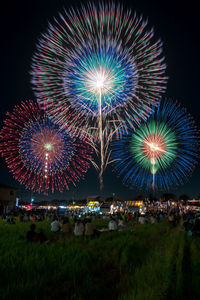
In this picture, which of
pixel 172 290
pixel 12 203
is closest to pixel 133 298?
pixel 172 290

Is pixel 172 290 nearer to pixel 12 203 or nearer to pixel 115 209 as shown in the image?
pixel 115 209

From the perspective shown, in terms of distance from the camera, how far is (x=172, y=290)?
5141 mm

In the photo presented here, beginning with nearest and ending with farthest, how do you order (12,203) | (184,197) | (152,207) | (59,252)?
1. (59,252)
2. (152,207)
3. (12,203)
4. (184,197)

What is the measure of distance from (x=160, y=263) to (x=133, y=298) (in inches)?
119

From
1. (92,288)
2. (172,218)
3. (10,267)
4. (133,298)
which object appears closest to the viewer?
(133,298)

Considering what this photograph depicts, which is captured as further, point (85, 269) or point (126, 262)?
point (126, 262)

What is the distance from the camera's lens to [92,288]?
17.4 feet

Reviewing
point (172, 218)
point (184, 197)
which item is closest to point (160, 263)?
point (172, 218)

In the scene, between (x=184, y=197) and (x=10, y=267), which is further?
(x=184, y=197)

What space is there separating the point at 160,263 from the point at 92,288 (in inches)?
117

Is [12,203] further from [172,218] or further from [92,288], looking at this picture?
[92,288]

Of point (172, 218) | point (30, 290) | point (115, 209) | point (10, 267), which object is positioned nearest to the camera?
point (30, 290)

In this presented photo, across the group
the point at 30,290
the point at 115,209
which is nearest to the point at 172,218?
the point at 30,290

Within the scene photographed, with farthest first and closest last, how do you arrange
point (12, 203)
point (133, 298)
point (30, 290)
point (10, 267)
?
point (12, 203), point (10, 267), point (30, 290), point (133, 298)
